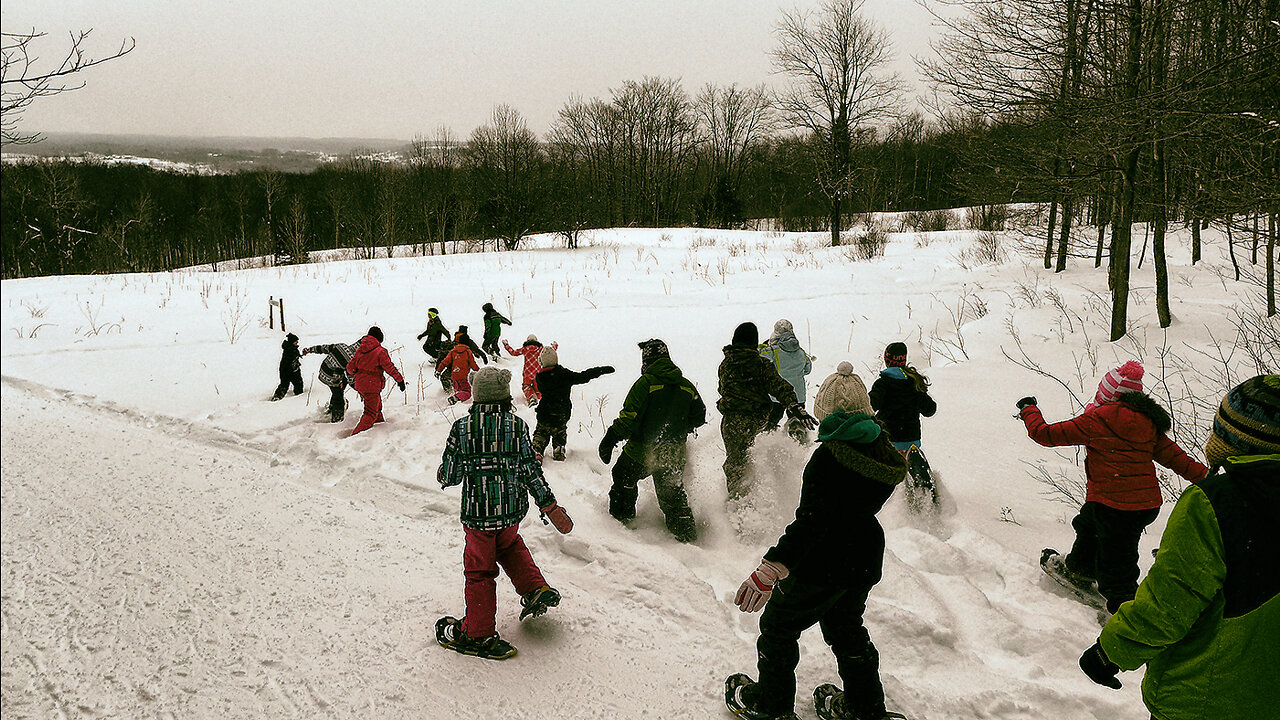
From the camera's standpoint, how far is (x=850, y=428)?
104 inches

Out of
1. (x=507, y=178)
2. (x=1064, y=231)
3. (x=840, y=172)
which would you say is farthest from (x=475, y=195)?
(x=1064, y=231)

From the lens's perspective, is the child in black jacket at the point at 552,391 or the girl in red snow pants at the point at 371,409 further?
the girl in red snow pants at the point at 371,409

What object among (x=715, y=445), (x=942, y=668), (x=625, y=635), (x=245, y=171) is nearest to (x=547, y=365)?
(x=715, y=445)

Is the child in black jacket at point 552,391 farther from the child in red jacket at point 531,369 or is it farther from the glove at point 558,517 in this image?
the glove at point 558,517

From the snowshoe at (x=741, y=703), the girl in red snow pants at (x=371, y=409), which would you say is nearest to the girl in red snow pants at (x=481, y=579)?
the snowshoe at (x=741, y=703)

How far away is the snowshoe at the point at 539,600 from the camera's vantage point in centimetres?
356

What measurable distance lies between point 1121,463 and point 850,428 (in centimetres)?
208

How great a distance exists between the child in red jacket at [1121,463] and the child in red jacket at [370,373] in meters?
6.21

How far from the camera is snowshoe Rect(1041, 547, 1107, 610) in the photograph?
156 inches

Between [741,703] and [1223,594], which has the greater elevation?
[1223,594]

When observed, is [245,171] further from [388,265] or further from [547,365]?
[547,365]

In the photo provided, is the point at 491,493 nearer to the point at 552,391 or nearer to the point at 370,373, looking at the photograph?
the point at 552,391

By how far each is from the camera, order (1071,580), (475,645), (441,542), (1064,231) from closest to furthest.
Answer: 1. (475,645)
2. (1071,580)
3. (441,542)
4. (1064,231)

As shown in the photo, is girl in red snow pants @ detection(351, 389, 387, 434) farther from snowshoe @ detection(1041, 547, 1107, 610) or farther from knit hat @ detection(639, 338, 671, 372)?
snowshoe @ detection(1041, 547, 1107, 610)
